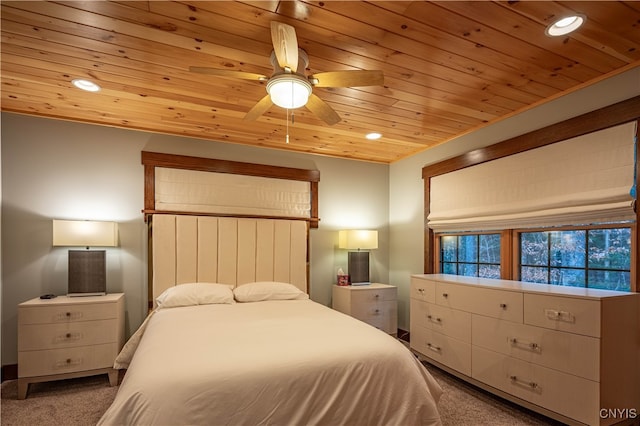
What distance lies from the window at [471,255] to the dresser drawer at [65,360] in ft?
11.3

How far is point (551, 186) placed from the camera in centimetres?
262

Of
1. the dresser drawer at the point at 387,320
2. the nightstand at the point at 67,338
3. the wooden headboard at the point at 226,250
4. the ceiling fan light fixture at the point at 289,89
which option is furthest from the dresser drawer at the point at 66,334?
the dresser drawer at the point at 387,320

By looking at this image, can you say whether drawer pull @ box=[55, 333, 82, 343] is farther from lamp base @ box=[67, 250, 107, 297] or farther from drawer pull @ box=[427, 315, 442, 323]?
drawer pull @ box=[427, 315, 442, 323]

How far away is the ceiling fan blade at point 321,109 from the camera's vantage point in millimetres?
2041

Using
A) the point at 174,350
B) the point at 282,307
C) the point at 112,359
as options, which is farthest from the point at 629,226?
the point at 112,359

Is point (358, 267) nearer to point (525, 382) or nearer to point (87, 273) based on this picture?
point (525, 382)

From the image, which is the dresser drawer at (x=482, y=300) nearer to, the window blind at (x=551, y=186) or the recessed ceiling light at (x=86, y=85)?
the window blind at (x=551, y=186)

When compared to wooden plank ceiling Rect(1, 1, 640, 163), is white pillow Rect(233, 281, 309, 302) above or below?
below

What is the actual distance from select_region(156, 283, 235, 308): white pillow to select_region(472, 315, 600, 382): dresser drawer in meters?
2.24

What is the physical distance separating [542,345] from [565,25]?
1976 millimetres

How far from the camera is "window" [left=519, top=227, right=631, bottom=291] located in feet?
7.59

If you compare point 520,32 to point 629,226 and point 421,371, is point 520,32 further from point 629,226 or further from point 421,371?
point 421,371

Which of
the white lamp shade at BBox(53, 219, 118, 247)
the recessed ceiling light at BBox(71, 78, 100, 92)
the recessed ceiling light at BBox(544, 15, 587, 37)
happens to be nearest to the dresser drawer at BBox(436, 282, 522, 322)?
the recessed ceiling light at BBox(544, 15, 587, 37)

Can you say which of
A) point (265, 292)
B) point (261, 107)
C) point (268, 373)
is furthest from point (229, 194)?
point (268, 373)
